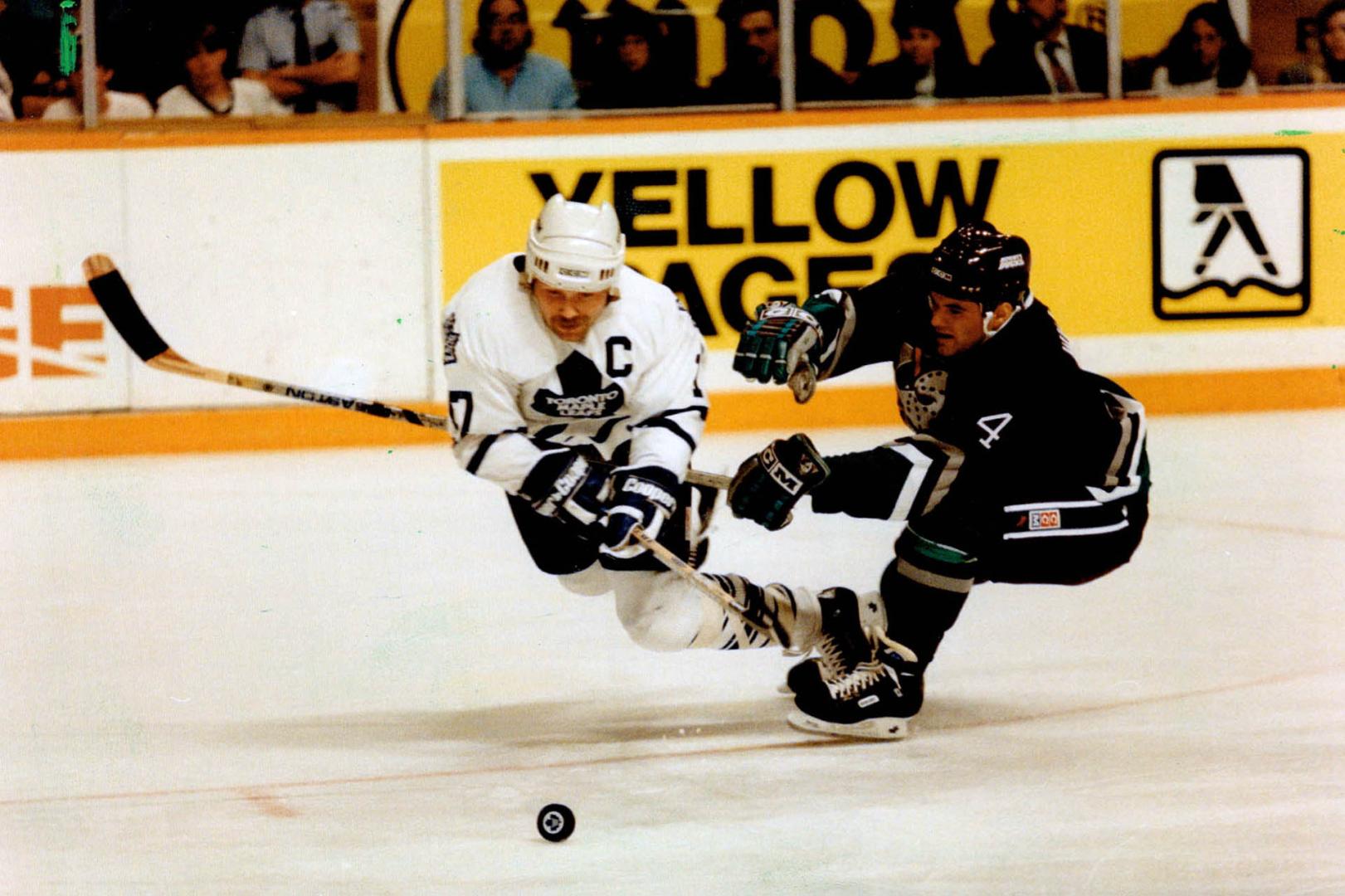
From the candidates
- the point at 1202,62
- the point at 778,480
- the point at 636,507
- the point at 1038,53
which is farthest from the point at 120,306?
the point at 1202,62

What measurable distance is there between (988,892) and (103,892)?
116cm

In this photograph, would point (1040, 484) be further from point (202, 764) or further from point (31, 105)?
point (31, 105)

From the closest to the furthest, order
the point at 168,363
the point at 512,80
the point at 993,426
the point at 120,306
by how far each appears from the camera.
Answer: the point at 993,426
the point at 120,306
the point at 168,363
the point at 512,80

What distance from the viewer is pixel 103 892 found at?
2.55m

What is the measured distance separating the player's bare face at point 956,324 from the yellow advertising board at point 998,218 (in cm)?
348

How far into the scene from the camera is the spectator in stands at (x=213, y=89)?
690cm

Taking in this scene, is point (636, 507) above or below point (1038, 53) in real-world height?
below

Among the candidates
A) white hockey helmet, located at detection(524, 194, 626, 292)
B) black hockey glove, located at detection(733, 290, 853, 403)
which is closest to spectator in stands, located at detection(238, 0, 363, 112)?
black hockey glove, located at detection(733, 290, 853, 403)

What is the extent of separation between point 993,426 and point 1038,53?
163 inches

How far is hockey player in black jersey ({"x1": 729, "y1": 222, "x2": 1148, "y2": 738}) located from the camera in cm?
334

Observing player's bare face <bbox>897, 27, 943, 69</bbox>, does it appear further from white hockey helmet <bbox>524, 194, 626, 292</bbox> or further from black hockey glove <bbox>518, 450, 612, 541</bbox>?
black hockey glove <bbox>518, 450, 612, 541</bbox>

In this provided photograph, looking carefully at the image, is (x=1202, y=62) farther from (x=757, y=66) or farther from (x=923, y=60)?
(x=757, y=66)

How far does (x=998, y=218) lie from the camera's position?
7.11 metres

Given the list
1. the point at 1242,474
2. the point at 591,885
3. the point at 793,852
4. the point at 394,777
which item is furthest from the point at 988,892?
the point at 1242,474
